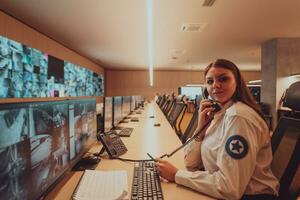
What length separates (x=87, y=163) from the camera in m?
1.35

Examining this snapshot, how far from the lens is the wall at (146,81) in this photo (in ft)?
41.3

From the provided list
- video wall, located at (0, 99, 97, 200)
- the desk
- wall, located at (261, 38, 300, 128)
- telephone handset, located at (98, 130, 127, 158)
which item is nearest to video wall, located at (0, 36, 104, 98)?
the desk

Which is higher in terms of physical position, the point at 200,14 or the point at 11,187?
the point at 200,14

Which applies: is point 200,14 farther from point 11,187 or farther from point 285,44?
point 11,187

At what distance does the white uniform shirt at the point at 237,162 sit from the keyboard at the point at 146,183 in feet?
0.43

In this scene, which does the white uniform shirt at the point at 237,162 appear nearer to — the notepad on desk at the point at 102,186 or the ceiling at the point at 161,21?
the notepad on desk at the point at 102,186

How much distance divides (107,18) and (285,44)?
15.0 feet

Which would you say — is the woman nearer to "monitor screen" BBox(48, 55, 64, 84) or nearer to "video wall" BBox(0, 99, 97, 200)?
"video wall" BBox(0, 99, 97, 200)

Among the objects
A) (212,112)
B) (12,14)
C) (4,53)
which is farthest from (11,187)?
(12,14)

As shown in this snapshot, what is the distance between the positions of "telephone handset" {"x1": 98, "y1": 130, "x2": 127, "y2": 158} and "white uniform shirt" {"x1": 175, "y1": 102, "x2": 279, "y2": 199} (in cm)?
63

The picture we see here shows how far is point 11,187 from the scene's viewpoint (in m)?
0.57

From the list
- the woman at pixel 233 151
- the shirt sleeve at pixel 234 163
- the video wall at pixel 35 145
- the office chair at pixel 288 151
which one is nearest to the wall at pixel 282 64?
the office chair at pixel 288 151

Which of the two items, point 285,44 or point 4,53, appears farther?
point 285,44

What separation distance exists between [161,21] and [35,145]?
12.9 feet
